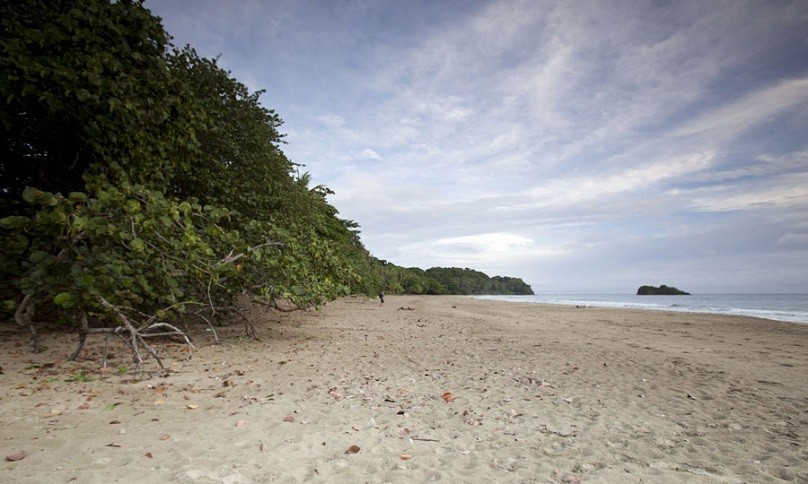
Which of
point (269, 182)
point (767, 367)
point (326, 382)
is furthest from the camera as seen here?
point (269, 182)

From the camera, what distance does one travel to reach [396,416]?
4660 mm

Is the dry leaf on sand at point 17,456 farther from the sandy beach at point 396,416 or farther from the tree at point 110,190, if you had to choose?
the tree at point 110,190

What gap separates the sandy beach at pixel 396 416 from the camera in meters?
3.31

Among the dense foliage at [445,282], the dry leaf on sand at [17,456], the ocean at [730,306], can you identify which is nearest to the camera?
the dry leaf on sand at [17,456]

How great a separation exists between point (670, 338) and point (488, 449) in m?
11.7

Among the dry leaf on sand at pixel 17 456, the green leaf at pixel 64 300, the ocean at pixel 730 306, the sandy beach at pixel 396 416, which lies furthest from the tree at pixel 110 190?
the ocean at pixel 730 306

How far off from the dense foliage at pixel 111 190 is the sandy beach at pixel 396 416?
1.10m

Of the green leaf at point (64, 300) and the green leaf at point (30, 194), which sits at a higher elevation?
the green leaf at point (30, 194)

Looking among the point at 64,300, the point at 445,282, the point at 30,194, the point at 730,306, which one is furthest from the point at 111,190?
the point at 445,282

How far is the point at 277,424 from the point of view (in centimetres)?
430

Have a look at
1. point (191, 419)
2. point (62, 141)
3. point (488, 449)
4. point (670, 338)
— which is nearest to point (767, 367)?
point (670, 338)

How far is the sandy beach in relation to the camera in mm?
3307

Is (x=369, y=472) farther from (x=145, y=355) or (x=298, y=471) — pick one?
(x=145, y=355)

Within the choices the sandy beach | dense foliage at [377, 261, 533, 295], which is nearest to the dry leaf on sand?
the sandy beach
